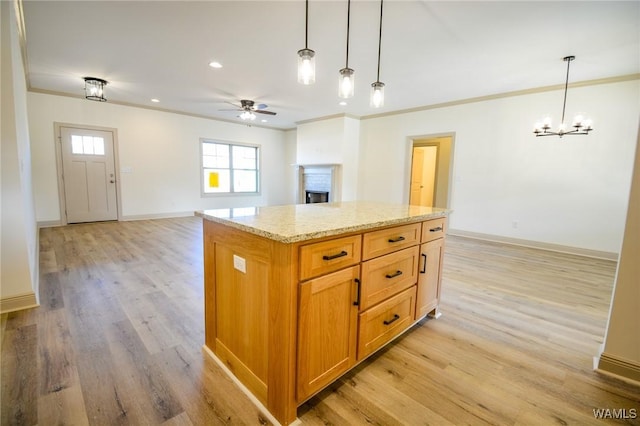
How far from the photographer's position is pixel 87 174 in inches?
228

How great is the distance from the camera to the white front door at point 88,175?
5.58m

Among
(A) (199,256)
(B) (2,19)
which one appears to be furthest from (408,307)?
(B) (2,19)

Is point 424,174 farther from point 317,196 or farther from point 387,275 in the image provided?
point 387,275

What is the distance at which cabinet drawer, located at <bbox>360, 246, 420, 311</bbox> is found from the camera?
61.9 inches

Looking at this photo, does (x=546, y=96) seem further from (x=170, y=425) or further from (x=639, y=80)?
(x=170, y=425)

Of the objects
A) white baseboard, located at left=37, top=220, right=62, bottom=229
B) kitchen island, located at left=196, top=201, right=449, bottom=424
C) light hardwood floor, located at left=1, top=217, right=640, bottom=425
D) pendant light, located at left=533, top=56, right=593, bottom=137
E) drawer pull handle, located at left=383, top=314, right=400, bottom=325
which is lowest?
light hardwood floor, located at left=1, top=217, right=640, bottom=425

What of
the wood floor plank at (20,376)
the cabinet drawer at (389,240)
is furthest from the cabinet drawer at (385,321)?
the wood floor plank at (20,376)

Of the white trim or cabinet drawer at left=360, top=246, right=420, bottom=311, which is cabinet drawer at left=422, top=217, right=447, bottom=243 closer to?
cabinet drawer at left=360, top=246, right=420, bottom=311

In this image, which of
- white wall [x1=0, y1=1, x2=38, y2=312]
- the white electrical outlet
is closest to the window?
white wall [x1=0, y1=1, x2=38, y2=312]

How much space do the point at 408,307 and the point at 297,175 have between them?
21.0 ft

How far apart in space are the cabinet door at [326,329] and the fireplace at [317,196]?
5.87 metres

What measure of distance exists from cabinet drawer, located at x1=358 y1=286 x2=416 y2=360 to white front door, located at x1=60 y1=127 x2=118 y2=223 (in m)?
6.66

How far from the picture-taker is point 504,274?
135 inches

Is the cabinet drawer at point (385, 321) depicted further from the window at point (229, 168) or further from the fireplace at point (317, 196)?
the window at point (229, 168)
